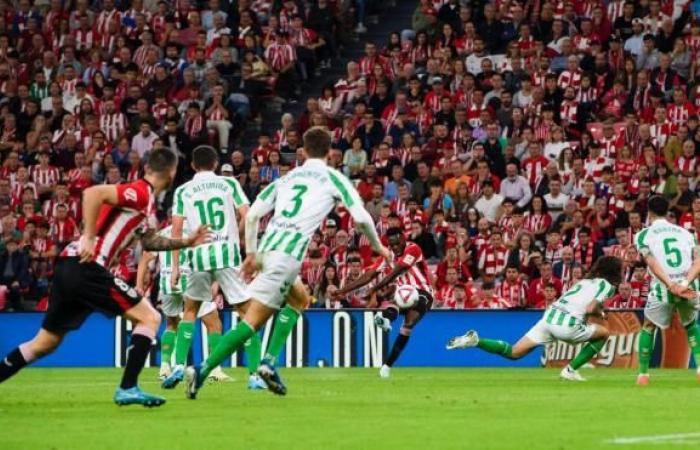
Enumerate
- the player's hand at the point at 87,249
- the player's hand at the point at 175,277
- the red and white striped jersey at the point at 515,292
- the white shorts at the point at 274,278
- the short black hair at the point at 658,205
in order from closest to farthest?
1. the player's hand at the point at 87,249
2. the white shorts at the point at 274,278
3. the player's hand at the point at 175,277
4. the short black hair at the point at 658,205
5. the red and white striped jersey at the point at 515,292

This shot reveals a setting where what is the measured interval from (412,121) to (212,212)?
532 inches

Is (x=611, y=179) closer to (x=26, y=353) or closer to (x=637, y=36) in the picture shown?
(x=637, y=36)

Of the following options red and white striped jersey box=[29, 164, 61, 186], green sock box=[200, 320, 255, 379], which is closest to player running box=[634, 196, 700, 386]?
green sock box=[200, 320, 255, 379]

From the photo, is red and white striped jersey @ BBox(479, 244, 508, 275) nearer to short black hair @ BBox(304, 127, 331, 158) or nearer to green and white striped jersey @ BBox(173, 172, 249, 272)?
green and white striped jersey @ BBox(173, 172, 249, 272)

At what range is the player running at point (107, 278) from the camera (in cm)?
1287

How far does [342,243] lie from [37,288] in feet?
18.3

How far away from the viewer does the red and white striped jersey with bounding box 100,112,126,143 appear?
32219 millimetres

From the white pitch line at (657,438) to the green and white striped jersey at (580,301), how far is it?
7.71 m

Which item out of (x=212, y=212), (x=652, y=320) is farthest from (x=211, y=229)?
(x=652, y=320)

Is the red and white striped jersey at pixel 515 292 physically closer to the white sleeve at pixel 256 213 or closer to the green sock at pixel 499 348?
the green sock at pixel 499 348

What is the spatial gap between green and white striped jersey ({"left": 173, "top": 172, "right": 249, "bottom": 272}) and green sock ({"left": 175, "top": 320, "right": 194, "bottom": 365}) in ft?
1.90

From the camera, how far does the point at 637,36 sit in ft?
95.6

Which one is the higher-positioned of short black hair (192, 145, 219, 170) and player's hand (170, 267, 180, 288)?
short black hair (192, 145, 219, 170)

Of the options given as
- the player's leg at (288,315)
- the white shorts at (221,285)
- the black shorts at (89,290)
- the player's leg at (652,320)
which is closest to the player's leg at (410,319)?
the player's leg at (652,320)
